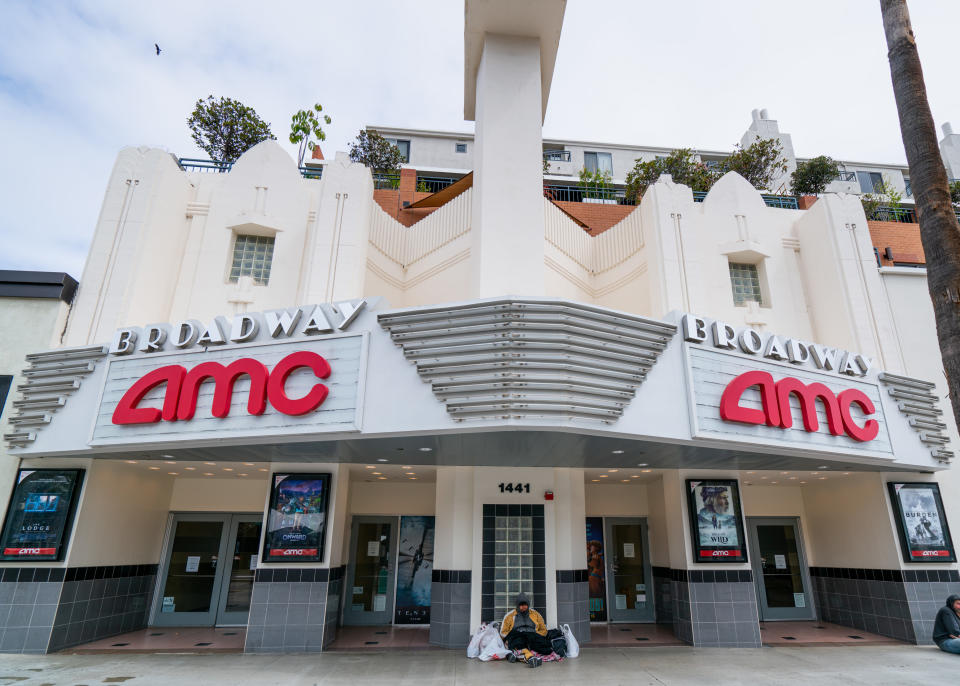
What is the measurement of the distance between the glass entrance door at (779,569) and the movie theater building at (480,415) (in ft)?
0.24

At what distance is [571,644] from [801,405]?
6228 mm

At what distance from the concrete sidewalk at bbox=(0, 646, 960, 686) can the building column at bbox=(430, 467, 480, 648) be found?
0.48 meters

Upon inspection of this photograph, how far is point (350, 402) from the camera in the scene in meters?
8.12

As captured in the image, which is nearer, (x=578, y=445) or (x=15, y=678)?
(x=15, y=678)

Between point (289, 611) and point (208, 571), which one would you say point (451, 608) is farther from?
point (208, 571)

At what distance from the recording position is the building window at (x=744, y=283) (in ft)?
49.1

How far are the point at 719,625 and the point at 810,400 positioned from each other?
5267 millimetres

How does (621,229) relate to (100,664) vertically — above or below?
above

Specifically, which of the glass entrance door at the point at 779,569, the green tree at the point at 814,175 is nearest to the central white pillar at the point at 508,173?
the glass entrance door at the point at 779,569

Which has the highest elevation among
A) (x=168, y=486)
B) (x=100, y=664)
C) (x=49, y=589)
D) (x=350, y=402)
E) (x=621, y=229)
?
(x=621, y=229)

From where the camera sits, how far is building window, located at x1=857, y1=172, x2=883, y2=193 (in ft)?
119

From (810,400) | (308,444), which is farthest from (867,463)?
(308,444)

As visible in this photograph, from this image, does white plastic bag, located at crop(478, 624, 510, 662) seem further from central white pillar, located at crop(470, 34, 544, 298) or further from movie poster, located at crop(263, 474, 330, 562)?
central white pillar, located at crop(470, 34, 544, 298)

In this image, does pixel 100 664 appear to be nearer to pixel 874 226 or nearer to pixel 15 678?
pixel 15 678
